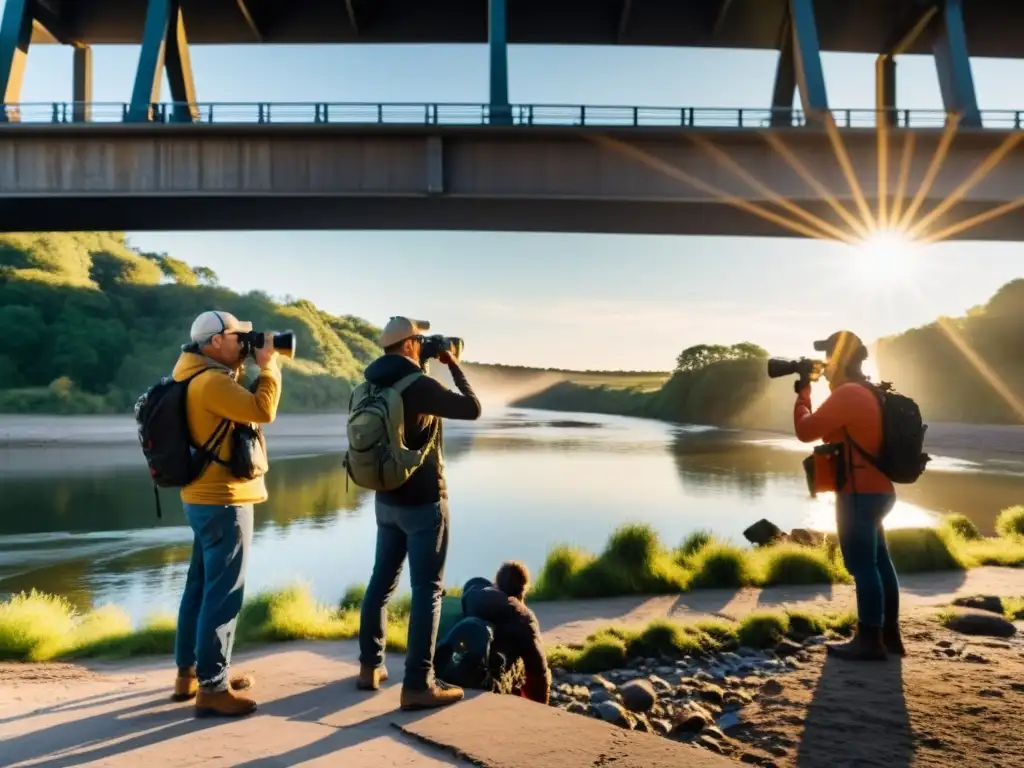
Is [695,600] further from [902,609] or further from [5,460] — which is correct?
[5,460]

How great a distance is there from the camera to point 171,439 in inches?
155

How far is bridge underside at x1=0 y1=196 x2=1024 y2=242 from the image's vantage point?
19219 millimetres

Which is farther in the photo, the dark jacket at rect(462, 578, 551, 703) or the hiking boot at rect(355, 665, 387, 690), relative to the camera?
the dark jacket at rect(462, 578, 551, 703)

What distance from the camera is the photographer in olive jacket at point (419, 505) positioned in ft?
13.2

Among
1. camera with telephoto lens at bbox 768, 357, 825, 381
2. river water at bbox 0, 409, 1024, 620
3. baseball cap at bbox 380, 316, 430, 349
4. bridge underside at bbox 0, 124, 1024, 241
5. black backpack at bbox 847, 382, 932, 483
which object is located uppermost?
bridge underside at bbox 0, 124, 1024, 241

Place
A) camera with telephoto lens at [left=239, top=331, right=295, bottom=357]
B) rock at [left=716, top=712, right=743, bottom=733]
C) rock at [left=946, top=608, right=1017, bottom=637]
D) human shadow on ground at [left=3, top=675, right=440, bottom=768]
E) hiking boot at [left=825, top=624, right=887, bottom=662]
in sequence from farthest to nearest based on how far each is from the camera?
rock at [left=946, top=608, right=1017, bottom=637], hiking boot at [left=825, top=624, right=887, bottom=662], rock at [left=716, top=712, right=743, bottom=733], camera with telephoto lens at [left=239, top=331, right=295, bottom=357], human shadow on ground at [left=3, top=675, right=440, bottom=768]

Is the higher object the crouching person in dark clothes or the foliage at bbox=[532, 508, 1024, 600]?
the crouching person in dark clothes

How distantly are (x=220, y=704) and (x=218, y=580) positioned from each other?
59cm

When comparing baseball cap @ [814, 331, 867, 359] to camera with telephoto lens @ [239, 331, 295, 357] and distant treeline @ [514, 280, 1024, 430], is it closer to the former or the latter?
camera with telephoto lens @ [239, 331, 295, 357]

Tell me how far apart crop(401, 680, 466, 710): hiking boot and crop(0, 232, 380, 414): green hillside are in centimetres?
5461

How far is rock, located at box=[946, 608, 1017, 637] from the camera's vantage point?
21.0ft

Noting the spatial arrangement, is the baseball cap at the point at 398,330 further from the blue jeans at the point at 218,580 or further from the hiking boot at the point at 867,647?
the hiking boot at the point at 867,647

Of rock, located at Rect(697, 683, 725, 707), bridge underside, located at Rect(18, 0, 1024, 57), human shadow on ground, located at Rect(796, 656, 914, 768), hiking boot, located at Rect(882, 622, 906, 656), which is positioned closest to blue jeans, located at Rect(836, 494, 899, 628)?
hiking boot, located at Rect(882, 622, 906, 656)

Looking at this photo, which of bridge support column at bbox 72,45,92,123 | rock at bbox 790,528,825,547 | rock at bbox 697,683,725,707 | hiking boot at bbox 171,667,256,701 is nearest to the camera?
hiking boot at bbox 171,667,256,701
